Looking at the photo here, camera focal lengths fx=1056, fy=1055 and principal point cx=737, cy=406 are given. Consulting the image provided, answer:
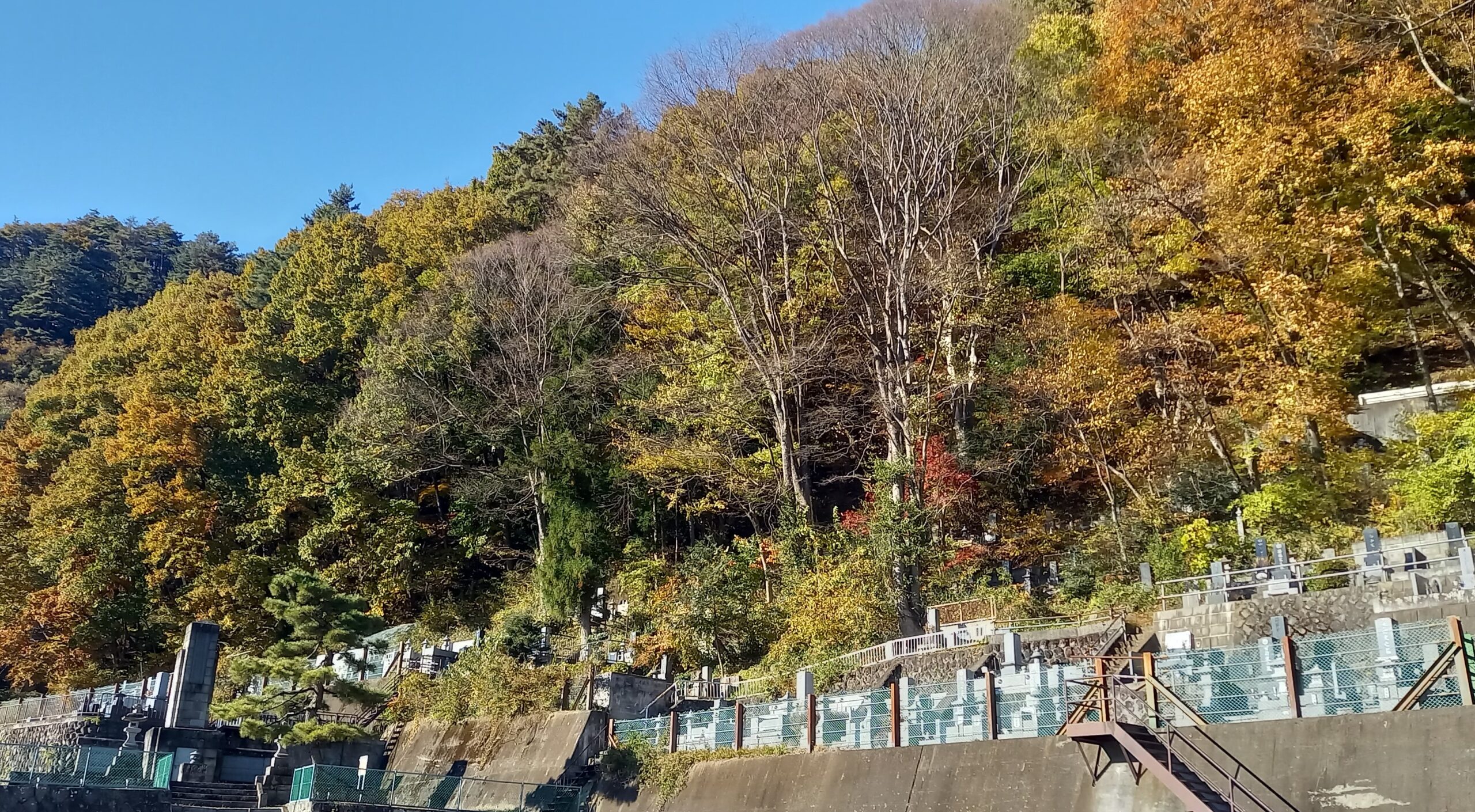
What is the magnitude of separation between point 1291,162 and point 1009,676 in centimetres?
1330

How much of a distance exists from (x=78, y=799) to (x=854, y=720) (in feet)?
44.4

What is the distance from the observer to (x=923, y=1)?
1353 inches

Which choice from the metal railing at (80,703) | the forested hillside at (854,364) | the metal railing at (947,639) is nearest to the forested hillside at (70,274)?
the forested hillside at (854,364)

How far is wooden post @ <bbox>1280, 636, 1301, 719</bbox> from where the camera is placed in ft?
38.9

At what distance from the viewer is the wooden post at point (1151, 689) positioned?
1255 cm

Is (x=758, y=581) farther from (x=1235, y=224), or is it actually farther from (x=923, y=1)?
(x=923, y=1)

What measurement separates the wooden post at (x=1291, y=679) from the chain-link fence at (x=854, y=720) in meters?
5.79

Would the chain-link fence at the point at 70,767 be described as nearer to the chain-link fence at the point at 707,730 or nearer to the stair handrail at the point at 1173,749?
the chain-link fence at the point at 707,730

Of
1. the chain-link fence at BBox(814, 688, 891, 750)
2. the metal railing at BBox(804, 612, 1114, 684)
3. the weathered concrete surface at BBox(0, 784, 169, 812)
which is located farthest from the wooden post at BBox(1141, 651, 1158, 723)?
the weathered concrete surface at BBox(0, 784, 169, 812)

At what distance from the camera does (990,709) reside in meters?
14.5

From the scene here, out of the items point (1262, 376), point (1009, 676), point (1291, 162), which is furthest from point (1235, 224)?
point (1009, 676)

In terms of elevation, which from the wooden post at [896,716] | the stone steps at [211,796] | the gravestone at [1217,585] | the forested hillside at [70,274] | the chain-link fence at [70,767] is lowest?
the stone steps at [211,796]

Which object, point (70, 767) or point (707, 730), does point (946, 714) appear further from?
point (70, 767)

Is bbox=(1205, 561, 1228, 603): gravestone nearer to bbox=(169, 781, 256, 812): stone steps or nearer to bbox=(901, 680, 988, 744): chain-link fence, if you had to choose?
bbox=(901, 680, 988, 744): chain-link fence
